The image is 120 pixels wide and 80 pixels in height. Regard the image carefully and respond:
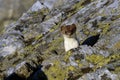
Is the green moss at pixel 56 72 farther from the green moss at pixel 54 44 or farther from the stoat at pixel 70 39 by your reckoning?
the green moss at pixel 54 44

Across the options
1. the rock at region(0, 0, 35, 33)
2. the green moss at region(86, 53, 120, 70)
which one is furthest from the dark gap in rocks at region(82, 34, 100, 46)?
the rock at region(0, 0, 35, 33)

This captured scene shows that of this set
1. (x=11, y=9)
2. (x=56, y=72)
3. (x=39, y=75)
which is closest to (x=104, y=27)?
(x=56, y=72)

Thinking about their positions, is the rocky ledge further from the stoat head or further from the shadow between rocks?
the stoat head

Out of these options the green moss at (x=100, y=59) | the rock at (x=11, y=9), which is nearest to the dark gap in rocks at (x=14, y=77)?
the green moss at (x=100, y=59)

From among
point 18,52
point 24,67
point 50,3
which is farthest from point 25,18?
point 24,67

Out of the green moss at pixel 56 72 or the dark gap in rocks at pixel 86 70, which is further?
the green moss at pixel 56 72

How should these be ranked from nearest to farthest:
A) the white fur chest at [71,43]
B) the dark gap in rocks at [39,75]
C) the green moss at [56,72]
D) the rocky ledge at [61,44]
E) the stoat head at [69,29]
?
1. the rocky ledge at [61,44]
2. the green moss at [56,72]
3. the dark gap in rocks at [39,75]
4. the stoat head at [69,29]
5. the white fur chest at [71,43]

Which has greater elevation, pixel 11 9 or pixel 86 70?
pixel 11 9

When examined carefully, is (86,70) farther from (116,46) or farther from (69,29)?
(69,29)
